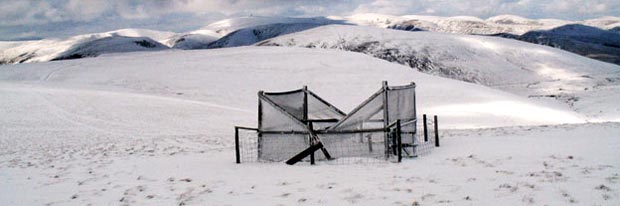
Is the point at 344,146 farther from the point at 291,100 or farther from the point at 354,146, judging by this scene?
the point at 291,100

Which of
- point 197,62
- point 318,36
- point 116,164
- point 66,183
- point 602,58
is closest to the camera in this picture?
point 66,183

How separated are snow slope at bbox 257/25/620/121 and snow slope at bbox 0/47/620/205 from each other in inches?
1308

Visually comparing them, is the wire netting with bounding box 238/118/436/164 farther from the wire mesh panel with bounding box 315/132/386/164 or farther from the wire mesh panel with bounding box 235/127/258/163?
the wire mesh panel with bounding box 235/127/258/163

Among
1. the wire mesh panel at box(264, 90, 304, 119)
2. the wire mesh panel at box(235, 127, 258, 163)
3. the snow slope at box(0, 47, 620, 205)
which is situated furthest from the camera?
the wire mesh panel at box(264, 90, 304, 119)

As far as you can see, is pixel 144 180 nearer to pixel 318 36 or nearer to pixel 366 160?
pixel 366 160

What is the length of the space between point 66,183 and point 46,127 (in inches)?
470

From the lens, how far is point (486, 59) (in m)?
80.1

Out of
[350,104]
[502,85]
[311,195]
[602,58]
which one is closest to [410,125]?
[311,195]

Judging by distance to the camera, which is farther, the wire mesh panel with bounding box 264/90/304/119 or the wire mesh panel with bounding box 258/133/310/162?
the wire mesh panel with bounding box 264/90/304/119

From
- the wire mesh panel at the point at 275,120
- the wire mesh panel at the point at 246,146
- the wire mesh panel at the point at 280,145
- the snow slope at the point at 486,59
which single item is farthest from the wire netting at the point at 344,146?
the snow slope at the point at 486,59

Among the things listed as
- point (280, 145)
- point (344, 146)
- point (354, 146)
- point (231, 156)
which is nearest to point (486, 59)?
point (231, 156)

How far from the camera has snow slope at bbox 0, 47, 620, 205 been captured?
825cm

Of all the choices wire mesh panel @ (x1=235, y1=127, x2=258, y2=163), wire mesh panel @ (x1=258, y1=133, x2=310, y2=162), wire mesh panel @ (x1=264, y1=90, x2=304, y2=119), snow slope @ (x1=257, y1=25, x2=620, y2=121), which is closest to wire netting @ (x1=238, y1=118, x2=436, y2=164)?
wire mesh panel @ (x1=258, y1=133, x2=310, y2=162)

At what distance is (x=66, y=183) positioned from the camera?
10.6 meters
